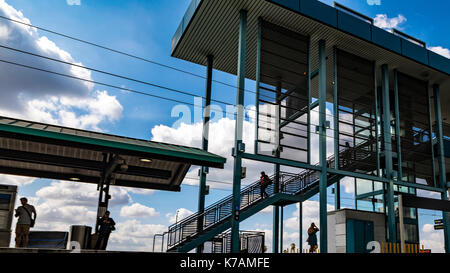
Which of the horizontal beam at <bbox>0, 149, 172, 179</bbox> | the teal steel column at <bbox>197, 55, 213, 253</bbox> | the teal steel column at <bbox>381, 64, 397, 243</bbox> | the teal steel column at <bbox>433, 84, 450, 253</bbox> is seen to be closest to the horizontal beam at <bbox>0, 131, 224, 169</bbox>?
the horizontal beam at <bbox>0, 149, 172, 179</bbox>

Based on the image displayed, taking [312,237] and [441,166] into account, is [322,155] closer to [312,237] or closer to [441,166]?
[312,237]

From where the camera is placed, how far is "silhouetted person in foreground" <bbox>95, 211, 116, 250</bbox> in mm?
13041

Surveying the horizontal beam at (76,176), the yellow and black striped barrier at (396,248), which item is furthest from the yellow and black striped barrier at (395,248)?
the horizontal beam at (76,176)

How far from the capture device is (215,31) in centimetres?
2427

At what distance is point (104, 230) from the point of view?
13148 millimetres

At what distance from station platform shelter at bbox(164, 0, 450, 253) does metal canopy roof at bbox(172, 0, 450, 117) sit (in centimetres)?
7

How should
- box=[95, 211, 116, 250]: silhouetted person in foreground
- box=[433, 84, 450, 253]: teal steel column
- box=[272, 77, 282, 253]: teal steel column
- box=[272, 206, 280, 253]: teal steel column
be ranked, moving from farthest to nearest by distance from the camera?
box=[433, 84, 450, 253]: teal steel column < box=[272, 206, 280, 253]: teal steel column < box=[272, 77, 282, 253]: teal steel column < box=[95, 211, 116, 250]: silhouetted person in foreground

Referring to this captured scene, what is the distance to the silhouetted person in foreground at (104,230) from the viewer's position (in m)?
13.0

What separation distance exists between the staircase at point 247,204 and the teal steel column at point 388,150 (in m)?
1.33

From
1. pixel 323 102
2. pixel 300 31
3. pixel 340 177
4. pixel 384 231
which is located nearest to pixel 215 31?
pixel 300 31

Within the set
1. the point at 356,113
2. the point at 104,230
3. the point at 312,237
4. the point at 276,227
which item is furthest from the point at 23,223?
the point at 356,113

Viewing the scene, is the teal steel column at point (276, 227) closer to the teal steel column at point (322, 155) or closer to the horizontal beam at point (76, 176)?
the teal steel column at point (322, 155)

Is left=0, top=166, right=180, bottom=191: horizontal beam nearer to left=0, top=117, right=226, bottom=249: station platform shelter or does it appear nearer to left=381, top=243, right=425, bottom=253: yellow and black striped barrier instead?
left=0, top=117, right=226, bottom=249: station platform shelter

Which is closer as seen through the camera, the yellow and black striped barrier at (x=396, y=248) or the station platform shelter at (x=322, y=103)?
the station platform shelter at (x=322, y=103)
